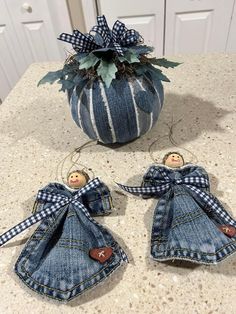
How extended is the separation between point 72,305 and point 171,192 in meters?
0.22

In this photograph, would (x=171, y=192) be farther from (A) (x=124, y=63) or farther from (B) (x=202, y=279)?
(A) (x=124, y=63)

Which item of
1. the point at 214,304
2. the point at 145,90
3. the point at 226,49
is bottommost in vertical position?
the point at 226,49

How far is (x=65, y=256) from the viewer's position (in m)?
0.39

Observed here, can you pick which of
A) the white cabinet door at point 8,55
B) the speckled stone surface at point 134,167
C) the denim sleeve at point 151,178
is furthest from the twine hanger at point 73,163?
the white cabinet door at point 8,55

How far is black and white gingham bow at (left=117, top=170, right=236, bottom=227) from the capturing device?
1.43 ft

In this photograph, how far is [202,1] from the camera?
4.21 feet

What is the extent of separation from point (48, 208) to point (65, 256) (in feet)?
0.29

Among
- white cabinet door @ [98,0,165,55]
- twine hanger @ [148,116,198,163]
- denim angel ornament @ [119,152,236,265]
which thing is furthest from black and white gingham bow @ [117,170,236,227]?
white cabinet door @ [98,0,165,55]

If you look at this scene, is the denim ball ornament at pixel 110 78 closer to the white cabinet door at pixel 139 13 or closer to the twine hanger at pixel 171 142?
the twine hanger at pixel 171 142

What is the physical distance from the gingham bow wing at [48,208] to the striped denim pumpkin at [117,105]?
0.12 m

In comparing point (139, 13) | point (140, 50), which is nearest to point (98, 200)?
point (140, 50)

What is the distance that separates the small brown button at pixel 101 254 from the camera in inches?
15.6

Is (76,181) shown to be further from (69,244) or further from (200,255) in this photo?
(200,255)

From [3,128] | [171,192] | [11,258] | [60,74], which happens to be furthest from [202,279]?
[3,128]
